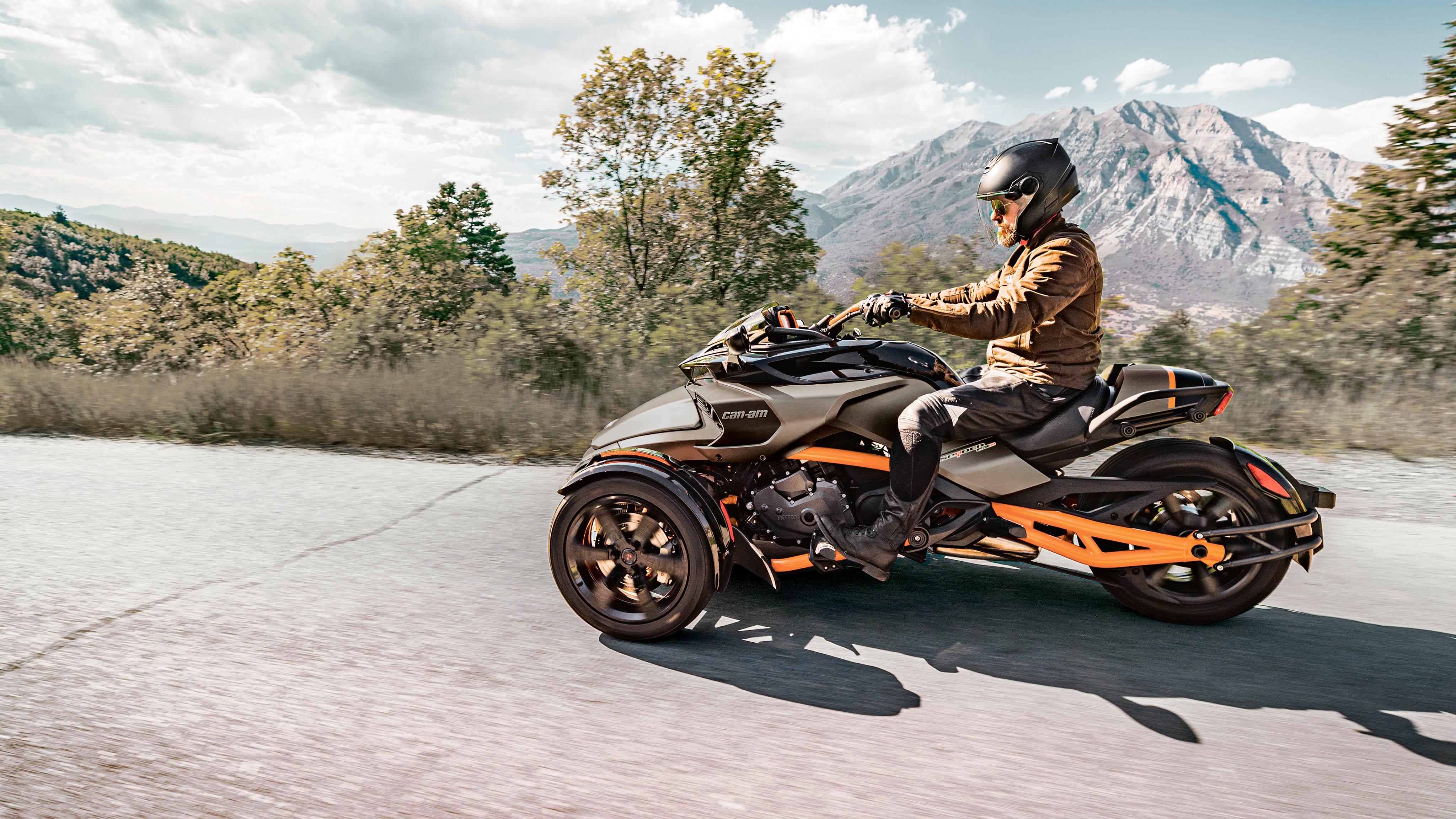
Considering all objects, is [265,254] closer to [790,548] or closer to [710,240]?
[710,240]

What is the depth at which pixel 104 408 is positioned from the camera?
8.47 m

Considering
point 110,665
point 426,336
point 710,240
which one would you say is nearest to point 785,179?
point 710,240

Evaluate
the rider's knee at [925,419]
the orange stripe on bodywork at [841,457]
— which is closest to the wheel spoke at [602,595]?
the orange stripe on bodywork at [841,457]

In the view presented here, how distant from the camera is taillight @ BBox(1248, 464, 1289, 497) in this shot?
3.17m

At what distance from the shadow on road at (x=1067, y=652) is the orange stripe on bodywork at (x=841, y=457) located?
691 mm

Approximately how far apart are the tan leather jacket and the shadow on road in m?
1.06

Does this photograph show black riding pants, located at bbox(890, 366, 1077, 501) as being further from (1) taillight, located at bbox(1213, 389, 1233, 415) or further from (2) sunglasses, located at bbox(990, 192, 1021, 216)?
(2) sunglasses, located at bbox(990, 192, 1021, 216)

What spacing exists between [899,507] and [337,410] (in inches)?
266

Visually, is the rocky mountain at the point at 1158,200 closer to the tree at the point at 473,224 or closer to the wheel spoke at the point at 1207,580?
the wheel spoke at the point at 1207,580

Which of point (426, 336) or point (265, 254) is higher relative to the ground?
point (265, 254)

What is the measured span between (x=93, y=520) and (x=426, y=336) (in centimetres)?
575

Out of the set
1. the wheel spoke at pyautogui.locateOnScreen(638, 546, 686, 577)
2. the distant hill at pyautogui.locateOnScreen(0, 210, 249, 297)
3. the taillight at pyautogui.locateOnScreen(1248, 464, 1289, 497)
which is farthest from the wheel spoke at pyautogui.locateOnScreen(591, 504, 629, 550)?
the distant hill at pyautogui.locateOnScreen(0, 210, 249, 297)

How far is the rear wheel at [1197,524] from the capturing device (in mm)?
3234

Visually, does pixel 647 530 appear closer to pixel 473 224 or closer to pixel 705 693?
pixel 705 693
